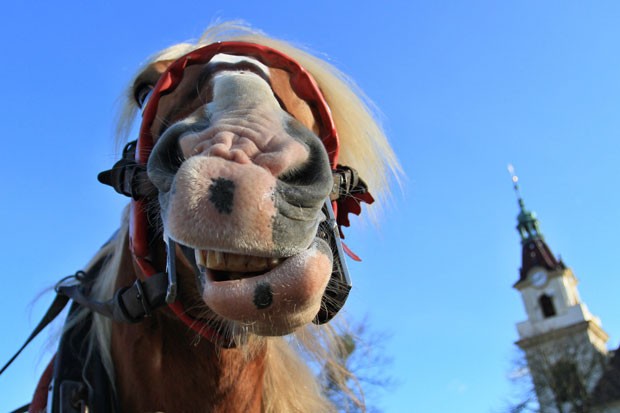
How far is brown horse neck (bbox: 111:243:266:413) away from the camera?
76.5 inches

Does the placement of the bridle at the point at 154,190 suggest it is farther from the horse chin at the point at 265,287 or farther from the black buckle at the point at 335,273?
the horse chin at the point at 265,287

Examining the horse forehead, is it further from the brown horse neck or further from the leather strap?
the brown horse neck

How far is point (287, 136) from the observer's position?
1551 millimetres

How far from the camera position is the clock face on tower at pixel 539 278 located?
4888cm

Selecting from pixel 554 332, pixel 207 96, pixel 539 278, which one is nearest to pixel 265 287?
pixel 207 96

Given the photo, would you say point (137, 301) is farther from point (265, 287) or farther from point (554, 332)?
point (554, 332)

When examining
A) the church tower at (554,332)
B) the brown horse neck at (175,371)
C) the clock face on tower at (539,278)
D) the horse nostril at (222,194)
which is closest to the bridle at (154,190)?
the brown horse neck at (175,371)

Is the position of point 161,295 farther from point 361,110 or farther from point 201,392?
point 361,110

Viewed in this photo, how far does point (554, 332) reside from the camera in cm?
4091

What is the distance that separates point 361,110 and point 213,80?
0.84 metres

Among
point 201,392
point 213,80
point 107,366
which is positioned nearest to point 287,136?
point 213,80

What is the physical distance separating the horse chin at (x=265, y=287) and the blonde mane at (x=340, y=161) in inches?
34.1

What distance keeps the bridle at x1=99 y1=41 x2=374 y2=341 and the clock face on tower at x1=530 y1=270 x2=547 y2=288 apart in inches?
2004

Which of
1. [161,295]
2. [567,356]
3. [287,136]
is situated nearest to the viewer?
[287,136]
